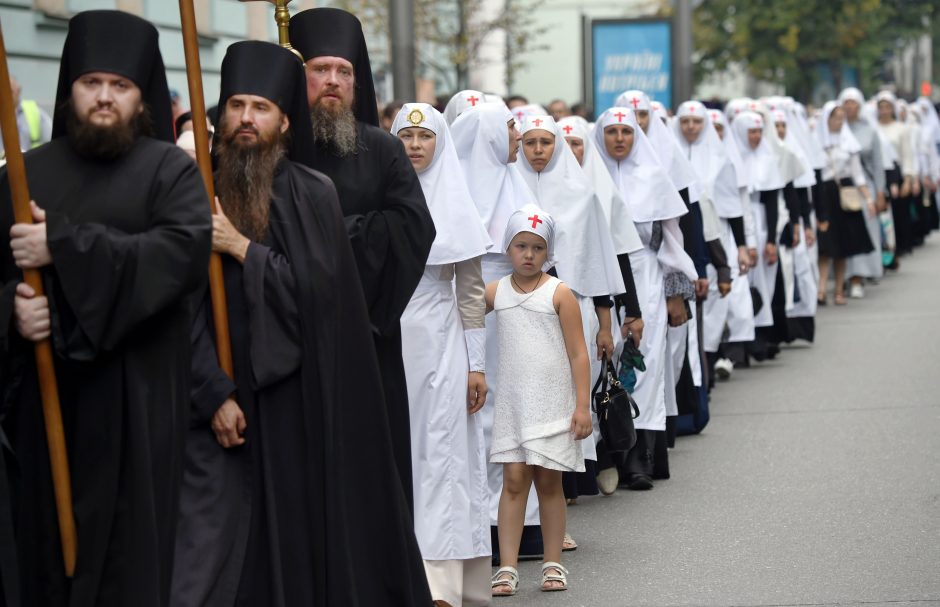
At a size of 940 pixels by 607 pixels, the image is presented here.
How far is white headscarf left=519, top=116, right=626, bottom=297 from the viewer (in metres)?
8.74

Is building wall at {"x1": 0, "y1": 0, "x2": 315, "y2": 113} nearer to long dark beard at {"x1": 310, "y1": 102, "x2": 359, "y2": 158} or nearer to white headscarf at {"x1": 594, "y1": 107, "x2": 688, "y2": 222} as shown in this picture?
white headscarf at {"x1": 594, "y1": 107, "x2": 688, "y2": 222}

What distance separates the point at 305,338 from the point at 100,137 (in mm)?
910

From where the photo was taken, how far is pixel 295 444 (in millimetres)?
5711

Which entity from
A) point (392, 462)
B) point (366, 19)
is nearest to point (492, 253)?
point (392, 462)

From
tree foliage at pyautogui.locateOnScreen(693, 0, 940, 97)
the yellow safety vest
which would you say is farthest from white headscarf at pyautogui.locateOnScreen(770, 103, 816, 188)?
tree foliage at pyautogui.locateOnScreen(693, 0, 940, 97)

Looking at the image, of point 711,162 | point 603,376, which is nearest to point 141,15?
point 711,162

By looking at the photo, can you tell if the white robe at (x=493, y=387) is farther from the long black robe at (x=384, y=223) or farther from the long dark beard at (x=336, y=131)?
the long dark beard at (x=336, y=131)

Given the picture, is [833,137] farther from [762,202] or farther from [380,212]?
[380,212]

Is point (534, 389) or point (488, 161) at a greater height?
point (488, 161)

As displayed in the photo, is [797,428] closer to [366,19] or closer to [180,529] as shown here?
[180,529]

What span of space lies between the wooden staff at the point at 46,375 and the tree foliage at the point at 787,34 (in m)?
33.6

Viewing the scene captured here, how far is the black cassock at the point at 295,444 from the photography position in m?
5.58

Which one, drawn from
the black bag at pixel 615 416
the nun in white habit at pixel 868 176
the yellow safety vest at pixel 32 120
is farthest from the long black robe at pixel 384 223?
the nun in white habit at pixel 868 176

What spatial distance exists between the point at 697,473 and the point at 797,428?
1556 mm
